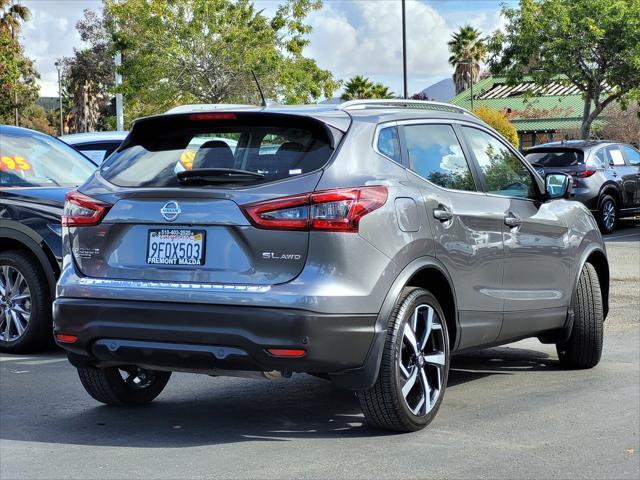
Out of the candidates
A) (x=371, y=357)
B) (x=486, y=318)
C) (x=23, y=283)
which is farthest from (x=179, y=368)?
(x=23, y=283)

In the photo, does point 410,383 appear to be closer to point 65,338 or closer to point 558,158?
point 65,338

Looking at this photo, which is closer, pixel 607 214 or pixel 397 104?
pixel 397 104

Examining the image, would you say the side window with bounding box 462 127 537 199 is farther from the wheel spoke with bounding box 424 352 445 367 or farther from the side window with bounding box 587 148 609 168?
the side window with bounding box 587 148 609 168

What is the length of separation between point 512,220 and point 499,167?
1.39 feet

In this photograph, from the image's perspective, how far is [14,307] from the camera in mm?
8547

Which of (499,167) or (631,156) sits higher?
(631,156)

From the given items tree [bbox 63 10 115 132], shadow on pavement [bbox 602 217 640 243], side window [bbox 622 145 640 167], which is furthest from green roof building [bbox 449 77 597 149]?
side window [bbox 622 145 640 167]

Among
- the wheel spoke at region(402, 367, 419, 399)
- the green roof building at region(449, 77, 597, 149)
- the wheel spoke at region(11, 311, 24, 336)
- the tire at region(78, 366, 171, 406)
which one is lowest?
the tire at region(78, 366, 171, 406)

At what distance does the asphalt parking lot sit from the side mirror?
130cm

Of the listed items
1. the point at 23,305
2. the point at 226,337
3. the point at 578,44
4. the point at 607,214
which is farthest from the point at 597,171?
the point at 226,337

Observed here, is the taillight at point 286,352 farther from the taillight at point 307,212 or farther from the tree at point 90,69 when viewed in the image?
the tree at point 90,69

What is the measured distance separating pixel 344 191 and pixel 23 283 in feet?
13.6

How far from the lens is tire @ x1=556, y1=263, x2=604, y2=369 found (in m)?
7.62

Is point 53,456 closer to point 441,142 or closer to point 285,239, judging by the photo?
point 285,239
